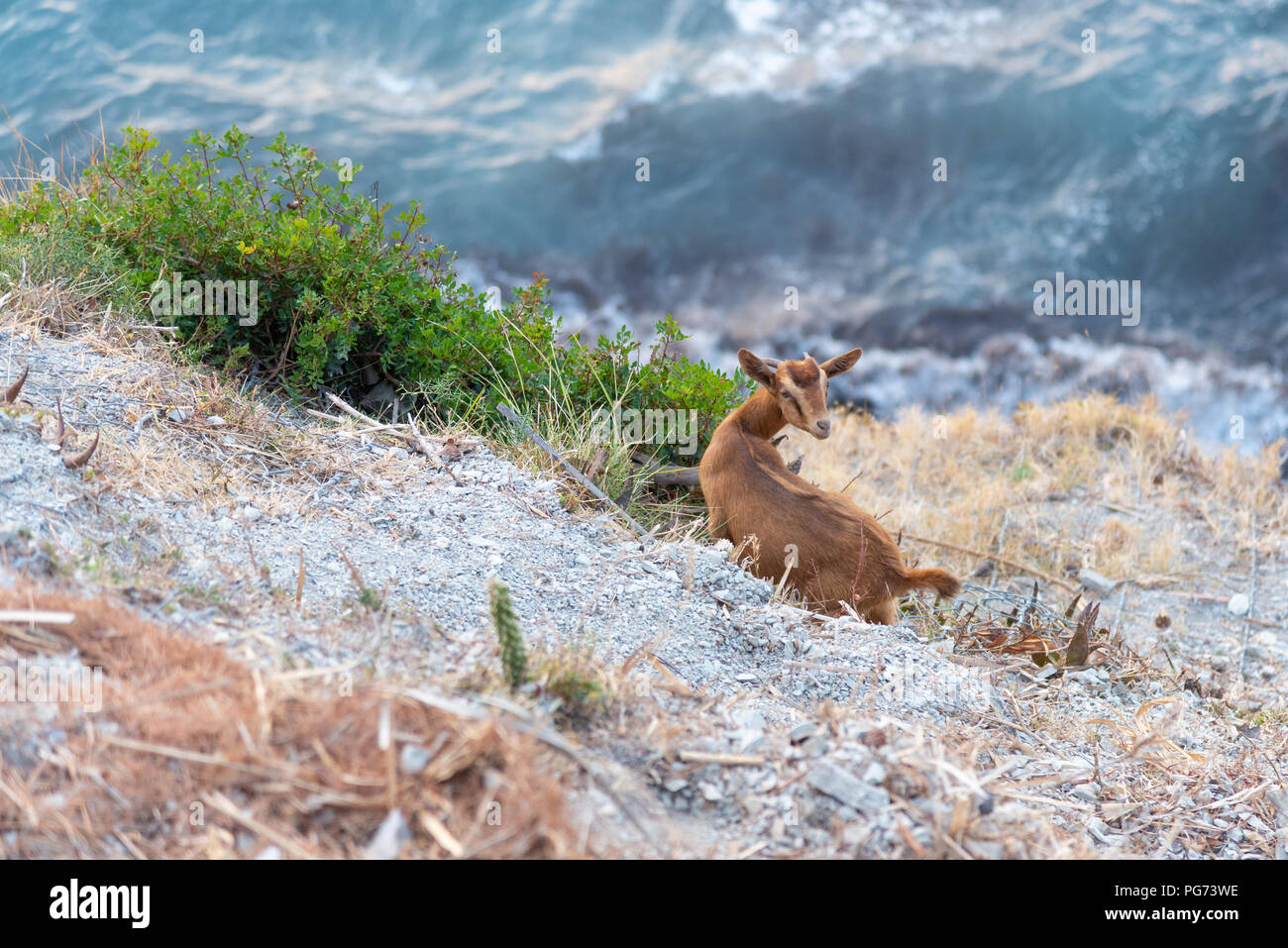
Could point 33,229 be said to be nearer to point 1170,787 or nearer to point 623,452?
point 623,452

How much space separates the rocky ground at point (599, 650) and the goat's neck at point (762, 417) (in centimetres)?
92

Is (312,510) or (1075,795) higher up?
(312,510)

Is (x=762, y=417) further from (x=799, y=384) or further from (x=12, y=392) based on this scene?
(x=12, y=392)

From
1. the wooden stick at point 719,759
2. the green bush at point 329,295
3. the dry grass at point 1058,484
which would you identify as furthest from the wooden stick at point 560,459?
the dry grass at point 1058,484

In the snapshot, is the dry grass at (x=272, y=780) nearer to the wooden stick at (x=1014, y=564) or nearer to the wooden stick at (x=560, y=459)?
the wooden stick at (x=560, y=459)

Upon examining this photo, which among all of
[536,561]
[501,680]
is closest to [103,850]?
[501,680]

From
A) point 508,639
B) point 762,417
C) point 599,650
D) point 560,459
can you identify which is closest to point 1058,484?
point 762,417

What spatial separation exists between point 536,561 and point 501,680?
142 centimetres

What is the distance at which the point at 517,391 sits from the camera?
19.5 feet

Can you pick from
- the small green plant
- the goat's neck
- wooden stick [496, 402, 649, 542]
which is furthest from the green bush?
the small green plant

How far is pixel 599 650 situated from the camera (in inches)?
141

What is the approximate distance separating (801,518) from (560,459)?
136 cm

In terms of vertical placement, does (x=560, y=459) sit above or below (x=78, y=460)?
below

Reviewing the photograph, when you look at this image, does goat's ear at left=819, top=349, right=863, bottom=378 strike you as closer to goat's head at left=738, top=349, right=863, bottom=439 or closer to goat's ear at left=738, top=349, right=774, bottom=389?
goat's head at left=738, top=349, right=863, bottom=439
